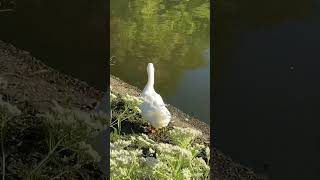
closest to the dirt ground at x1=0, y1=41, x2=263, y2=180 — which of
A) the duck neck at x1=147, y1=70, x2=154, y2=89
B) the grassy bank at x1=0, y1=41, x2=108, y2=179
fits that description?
the grassy bank at x1=0, y1=41, x2=108, y2=179

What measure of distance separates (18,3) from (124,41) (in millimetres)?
547

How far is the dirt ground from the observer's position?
253 centimetres

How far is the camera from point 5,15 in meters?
2.70

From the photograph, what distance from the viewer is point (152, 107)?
2.63 metres

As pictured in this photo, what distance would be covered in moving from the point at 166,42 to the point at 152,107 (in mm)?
318

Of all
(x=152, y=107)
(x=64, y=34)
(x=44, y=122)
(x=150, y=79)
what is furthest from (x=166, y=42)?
(x=44, y=122)
